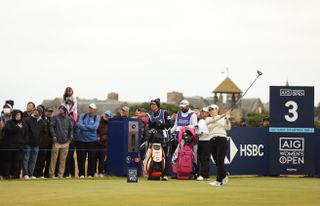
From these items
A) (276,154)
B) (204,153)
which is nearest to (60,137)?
(204,153)

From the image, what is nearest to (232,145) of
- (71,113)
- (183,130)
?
(183,130)

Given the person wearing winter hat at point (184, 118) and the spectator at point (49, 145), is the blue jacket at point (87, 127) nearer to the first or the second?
the spectator at point (49, 145)

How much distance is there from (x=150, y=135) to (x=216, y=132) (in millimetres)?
2448

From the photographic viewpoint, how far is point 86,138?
25.1 metres

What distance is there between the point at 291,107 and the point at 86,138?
272 inches

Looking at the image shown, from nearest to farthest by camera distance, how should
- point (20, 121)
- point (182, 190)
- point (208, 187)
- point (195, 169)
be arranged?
point (182, 190), point (208, 187), point (20, 121), point (195, 169)

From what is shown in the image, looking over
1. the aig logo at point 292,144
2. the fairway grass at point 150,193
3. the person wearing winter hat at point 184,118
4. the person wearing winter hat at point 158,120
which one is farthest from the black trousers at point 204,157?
the aig logo at point 292,144

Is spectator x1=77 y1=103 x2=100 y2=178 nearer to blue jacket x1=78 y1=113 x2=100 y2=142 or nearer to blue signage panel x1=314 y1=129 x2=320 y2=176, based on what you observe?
blue jacket x1=78 y1=113 x2=100 y2=142

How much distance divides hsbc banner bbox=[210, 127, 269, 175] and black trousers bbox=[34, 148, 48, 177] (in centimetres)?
630

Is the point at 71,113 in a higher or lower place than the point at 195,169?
higher

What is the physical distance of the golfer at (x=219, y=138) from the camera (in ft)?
70.0

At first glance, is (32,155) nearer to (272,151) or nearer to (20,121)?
(20,121)

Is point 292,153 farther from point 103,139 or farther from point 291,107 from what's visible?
point 103,139

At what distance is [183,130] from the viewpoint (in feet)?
79.8
